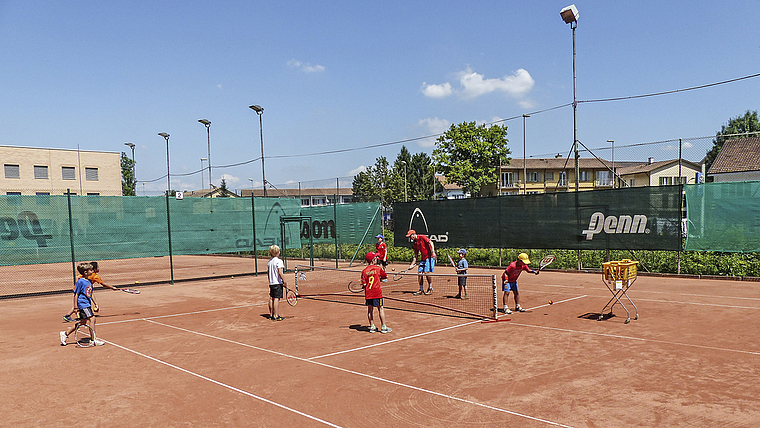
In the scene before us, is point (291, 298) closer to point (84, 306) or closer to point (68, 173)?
point (84, 306)

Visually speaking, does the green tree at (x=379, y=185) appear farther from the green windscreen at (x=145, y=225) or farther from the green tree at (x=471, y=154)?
the green windscreen at (x=145, y=225)

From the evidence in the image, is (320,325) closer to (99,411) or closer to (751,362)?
(99,411)

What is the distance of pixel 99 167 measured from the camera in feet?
171

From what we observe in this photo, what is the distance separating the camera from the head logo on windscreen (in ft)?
74.9

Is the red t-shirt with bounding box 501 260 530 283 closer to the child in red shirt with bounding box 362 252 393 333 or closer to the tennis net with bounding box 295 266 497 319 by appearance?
the tennis net with bounding box 295 266 497 319

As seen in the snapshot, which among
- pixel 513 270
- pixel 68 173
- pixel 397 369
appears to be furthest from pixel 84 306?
pixel 68 173

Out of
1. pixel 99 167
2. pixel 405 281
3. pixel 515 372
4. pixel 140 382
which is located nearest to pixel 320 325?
pixel 140 382

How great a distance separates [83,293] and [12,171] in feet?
157

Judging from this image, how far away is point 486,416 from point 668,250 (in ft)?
Result: 44.2

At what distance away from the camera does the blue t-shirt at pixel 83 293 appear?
362 inches

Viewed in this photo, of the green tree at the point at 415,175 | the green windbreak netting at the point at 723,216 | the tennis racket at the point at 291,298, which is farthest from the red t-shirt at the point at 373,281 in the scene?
the green tree at the point at 415,175

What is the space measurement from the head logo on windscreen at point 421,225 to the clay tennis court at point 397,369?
34.2ft

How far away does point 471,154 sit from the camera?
A: 55.2 metres

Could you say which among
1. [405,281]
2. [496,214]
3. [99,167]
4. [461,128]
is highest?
[461,128]
